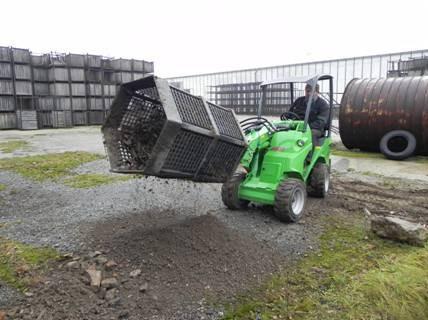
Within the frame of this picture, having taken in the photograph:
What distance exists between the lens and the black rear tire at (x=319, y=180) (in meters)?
6.11

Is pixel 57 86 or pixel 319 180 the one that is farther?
pixel 57 86

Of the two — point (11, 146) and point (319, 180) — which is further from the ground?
point (319, 180)

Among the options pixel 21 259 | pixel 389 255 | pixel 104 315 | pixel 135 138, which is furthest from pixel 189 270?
pixel 389 255

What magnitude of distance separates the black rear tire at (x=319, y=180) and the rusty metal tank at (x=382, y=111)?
20.7ft

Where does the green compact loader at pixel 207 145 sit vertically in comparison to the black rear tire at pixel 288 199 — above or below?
above

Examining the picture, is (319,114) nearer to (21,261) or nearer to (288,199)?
(288,199)

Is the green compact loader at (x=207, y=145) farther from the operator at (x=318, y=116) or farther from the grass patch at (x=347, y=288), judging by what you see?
the grass patch at (x=347, y=288)

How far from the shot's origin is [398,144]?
11539 millimetres

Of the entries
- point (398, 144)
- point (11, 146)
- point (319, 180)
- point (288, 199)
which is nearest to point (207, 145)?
point (288, 199)

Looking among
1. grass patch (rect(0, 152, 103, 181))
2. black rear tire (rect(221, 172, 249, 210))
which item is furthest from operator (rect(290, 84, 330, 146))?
grass patch (rect(0, 152, 103, 181))

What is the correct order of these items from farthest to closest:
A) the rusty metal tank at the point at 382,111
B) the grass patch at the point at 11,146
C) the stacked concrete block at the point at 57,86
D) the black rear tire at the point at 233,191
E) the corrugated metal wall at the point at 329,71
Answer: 1. the corrugated metal wall at the point at 329,71
2. the stacked concrete block at the point at 57,86
3. the grass patch at the point at 11,146
4. the rusty metal tank at the point at 382,111
5. the black rear tire at the point at 233,191

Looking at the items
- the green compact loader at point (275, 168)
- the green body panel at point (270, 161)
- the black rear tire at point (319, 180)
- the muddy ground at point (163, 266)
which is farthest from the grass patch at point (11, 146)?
the black rear tire at point (319, 180)

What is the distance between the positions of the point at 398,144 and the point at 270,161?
8191 millimetres

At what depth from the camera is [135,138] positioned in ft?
13.0
